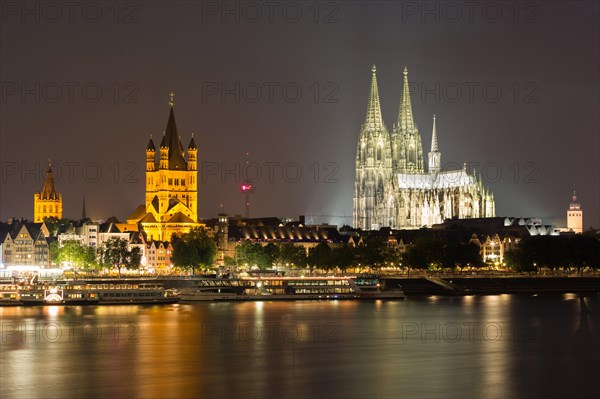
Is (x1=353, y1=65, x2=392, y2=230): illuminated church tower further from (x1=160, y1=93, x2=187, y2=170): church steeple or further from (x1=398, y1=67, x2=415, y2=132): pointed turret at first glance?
(x1=160, y1=93, x2=187, y2=170): church steeple

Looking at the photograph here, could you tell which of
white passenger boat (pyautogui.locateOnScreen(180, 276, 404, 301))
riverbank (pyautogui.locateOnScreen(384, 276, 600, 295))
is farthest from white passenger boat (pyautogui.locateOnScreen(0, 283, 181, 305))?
riverbank (pyautogui.locateOnScreen(384, 276, 600, 295))

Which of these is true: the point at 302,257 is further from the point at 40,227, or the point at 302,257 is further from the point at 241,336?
the point at 241,336

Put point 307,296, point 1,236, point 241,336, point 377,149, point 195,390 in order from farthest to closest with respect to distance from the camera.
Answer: point 377,149 → point 1,236 → point 307,296 → point 241,336 → point 195,390

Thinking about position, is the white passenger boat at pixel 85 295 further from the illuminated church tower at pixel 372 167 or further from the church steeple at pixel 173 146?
the illuminated church tower at pixel 372 167

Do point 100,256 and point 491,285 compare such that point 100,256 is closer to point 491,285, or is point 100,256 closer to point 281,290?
point 281,290

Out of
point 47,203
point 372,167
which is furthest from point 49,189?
point 372,167

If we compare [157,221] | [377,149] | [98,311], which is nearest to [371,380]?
[98,311]

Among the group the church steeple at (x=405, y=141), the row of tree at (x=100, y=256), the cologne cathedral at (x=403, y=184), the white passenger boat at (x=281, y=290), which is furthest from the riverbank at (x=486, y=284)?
the church steeple at (x=405, y=141)
